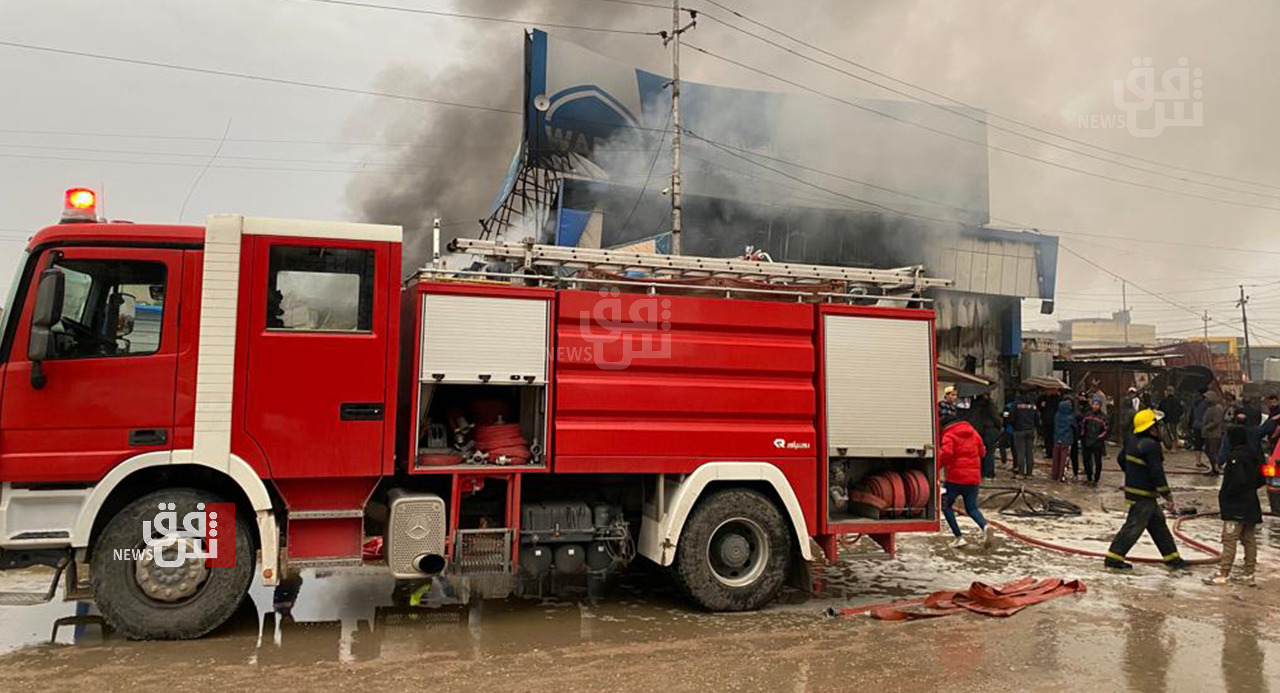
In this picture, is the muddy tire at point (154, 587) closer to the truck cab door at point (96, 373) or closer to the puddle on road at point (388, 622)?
the puddle on road at point (388, 622)

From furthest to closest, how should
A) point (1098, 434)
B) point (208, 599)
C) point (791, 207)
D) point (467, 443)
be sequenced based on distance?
point (791, 207), point (1098, 434), point (467, 443), point (208, 599)

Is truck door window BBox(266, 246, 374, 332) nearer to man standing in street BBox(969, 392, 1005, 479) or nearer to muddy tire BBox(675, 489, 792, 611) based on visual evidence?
muddy tire BBox(675, 489, 792, 611)

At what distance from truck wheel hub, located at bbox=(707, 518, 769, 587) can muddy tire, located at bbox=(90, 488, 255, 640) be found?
10.0 ft

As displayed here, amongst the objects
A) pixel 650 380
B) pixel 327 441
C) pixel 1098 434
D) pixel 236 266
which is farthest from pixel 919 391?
pixel 1098 434

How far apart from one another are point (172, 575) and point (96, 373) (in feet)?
4.16

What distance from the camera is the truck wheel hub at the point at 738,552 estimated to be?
5715 mm

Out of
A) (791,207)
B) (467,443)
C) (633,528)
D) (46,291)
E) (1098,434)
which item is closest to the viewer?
(46,291)

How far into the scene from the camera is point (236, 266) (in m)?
4.87

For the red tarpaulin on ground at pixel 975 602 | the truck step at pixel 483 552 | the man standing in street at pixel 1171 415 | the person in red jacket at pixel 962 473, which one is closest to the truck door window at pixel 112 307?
the truck step at pixel 483 552

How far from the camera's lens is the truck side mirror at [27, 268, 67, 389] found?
4.40 m

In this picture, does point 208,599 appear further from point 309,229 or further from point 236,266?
point 309,229

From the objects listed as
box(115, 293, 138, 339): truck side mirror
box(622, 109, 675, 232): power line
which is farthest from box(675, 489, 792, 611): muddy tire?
box(622, 109, 675, 232): power line

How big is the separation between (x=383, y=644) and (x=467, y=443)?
1.38m

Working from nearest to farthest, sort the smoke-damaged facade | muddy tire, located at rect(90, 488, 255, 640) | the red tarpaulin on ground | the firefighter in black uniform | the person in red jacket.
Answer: muddy tire, located at rect(90, 488, 255, 640) → the red tarpaulin on ground → the firefighter in black uniform → the person in red jacket → the smoke-damaged facade
